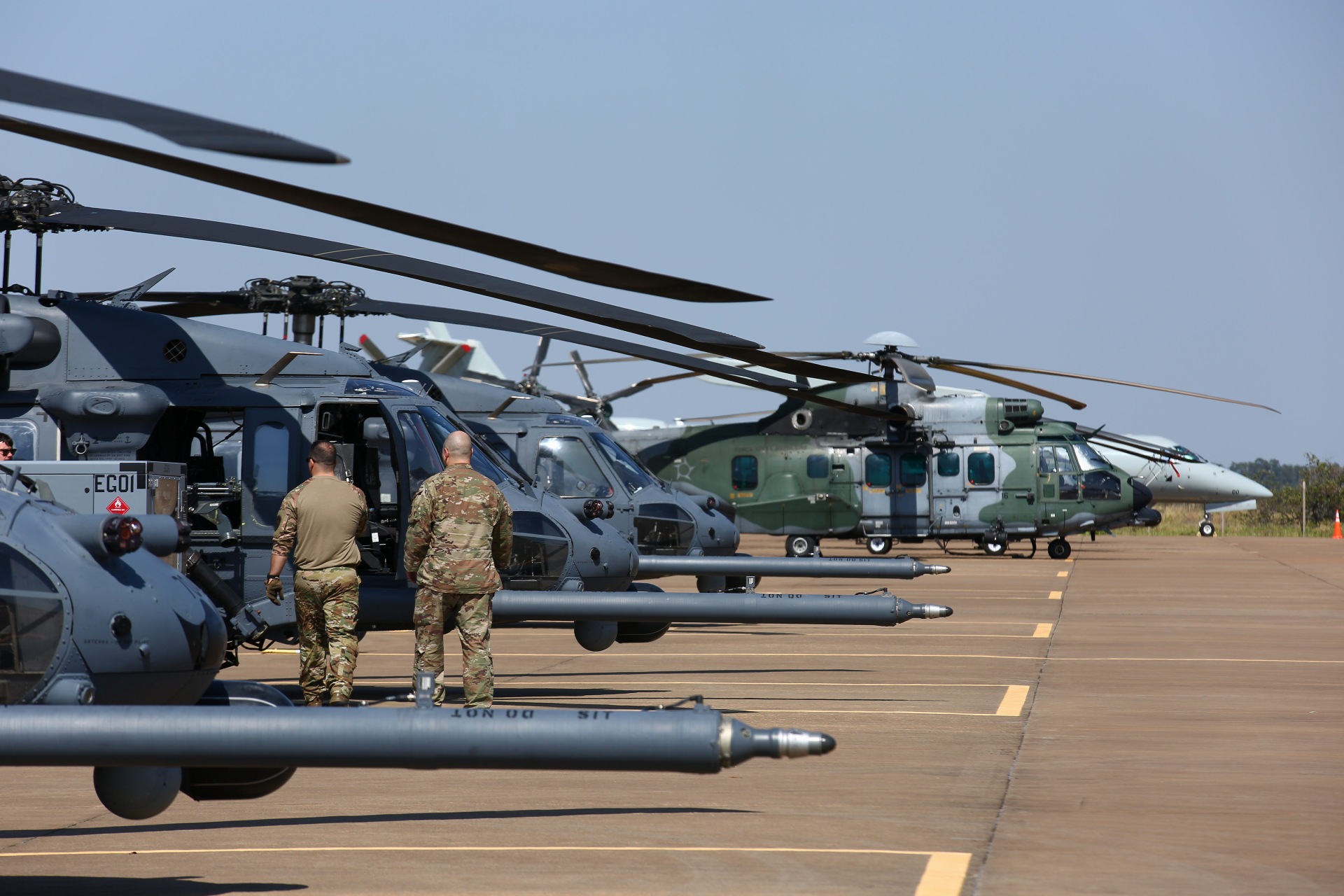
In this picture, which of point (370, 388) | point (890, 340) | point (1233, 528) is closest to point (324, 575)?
point (370, 388)

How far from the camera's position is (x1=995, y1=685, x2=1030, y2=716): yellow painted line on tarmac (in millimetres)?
9320

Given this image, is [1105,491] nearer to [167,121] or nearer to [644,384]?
[644,384]

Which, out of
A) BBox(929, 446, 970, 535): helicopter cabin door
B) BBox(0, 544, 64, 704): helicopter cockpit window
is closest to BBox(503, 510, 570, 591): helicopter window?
BBox(0, 544, 64, 704): helicopter cockpit window

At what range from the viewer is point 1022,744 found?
8.14 meters

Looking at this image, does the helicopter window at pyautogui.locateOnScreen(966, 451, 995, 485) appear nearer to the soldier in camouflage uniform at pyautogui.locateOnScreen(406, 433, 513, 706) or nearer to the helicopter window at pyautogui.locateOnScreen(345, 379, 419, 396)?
the helicopter window at pyautogui.locateOnScreen(345, 379, 419, 396)

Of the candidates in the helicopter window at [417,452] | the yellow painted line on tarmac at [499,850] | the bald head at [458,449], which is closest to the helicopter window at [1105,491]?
the helicopter window at [417,452]

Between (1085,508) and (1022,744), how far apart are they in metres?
20.5

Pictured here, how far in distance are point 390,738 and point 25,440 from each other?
6.32m

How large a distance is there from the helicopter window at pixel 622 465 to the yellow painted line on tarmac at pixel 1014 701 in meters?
5.93

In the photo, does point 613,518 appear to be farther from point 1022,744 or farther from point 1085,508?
point 1085,508

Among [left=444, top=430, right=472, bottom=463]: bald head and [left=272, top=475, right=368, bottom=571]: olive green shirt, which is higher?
[left=444, top=430, right=472, bottom=463]: bald head

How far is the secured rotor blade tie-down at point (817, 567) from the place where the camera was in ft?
34.3

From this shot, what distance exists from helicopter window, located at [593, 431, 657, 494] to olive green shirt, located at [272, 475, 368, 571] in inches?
280

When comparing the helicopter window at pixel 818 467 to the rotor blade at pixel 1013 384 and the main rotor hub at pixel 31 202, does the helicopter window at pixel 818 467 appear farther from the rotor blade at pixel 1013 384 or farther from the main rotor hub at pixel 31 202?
the main rotor hub at pixel 31 202
